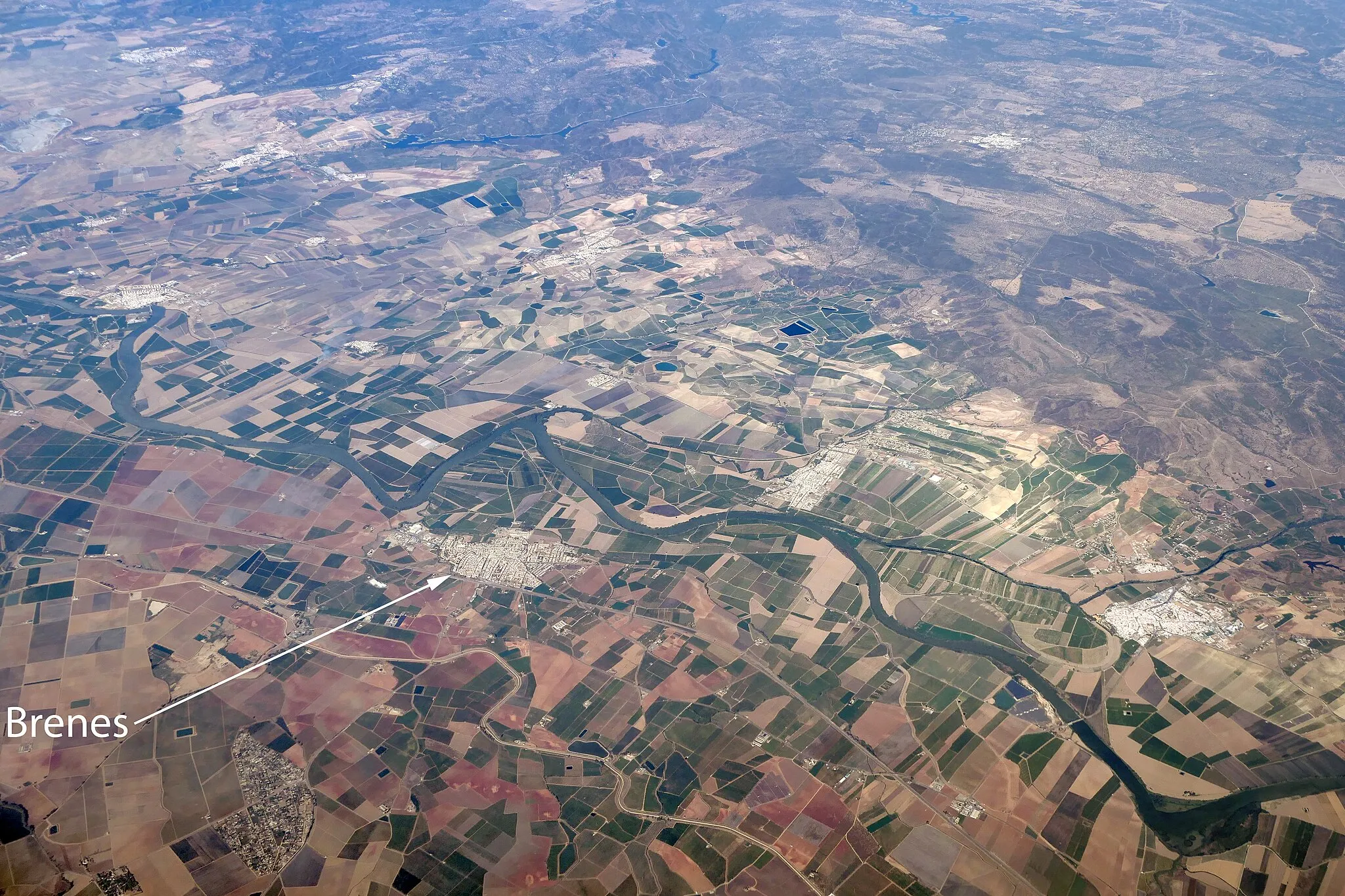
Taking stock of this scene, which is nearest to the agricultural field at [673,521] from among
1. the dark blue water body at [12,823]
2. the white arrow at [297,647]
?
the dark blue water body at [12,823]

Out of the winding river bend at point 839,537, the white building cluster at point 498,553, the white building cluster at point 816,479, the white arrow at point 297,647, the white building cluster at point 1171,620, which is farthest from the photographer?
the white building cluster at point 816,479

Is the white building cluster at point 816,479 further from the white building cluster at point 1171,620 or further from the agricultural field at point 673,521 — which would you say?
the white building cluster at point 1171,620

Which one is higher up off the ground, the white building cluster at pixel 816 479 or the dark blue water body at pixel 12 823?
the dark blue water body at pixel 12 823

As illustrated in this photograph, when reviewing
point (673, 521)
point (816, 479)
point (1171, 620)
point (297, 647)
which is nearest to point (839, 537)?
point (816, 479)

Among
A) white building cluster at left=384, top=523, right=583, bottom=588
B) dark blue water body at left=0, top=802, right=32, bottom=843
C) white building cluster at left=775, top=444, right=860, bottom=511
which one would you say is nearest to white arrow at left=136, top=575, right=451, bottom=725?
white building cluster at left=384, top=523, right=583, bottom=588

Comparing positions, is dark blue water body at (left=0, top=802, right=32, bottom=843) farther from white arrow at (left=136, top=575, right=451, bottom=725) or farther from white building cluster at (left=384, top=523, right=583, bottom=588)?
white building cluster at (left=384, top=523, right=583, bottom=588)

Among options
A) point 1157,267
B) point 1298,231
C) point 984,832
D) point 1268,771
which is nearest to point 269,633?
point 984,832
